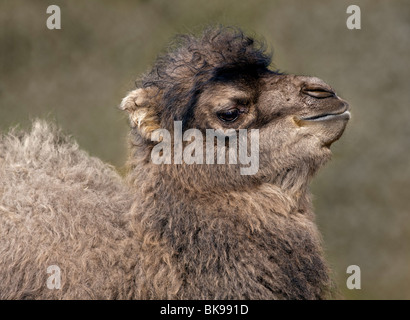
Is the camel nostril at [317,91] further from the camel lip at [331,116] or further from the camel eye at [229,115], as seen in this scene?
the camel eye at [229,115]

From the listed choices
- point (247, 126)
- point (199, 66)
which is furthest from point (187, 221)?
point (199, 66)

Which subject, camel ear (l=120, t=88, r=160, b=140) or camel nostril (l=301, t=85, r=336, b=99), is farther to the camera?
camel ear (l=120, t=88, r=160, b=140)

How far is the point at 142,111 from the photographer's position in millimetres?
3738

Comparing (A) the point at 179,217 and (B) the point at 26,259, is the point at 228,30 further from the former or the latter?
(B) the point at 26,259

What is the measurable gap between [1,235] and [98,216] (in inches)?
20.5

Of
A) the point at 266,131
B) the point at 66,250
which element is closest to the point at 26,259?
the point at 66,250

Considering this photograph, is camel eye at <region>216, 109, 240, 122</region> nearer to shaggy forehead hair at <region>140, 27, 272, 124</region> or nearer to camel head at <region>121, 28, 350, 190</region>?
camel head at <region>121, 28, 350, 190</region>

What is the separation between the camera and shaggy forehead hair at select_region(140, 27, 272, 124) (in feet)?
11.9

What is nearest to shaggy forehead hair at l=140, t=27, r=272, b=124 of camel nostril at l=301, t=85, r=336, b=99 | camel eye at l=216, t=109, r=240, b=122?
camel eye at l=216, t=109, r=240, b=122

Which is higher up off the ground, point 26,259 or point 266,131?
point 266,131

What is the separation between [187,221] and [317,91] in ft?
3.22

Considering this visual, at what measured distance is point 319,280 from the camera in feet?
11.9

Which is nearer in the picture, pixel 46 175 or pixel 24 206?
pixel 24 206

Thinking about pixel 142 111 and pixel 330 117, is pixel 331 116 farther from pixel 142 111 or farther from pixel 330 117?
pixel 142 111
